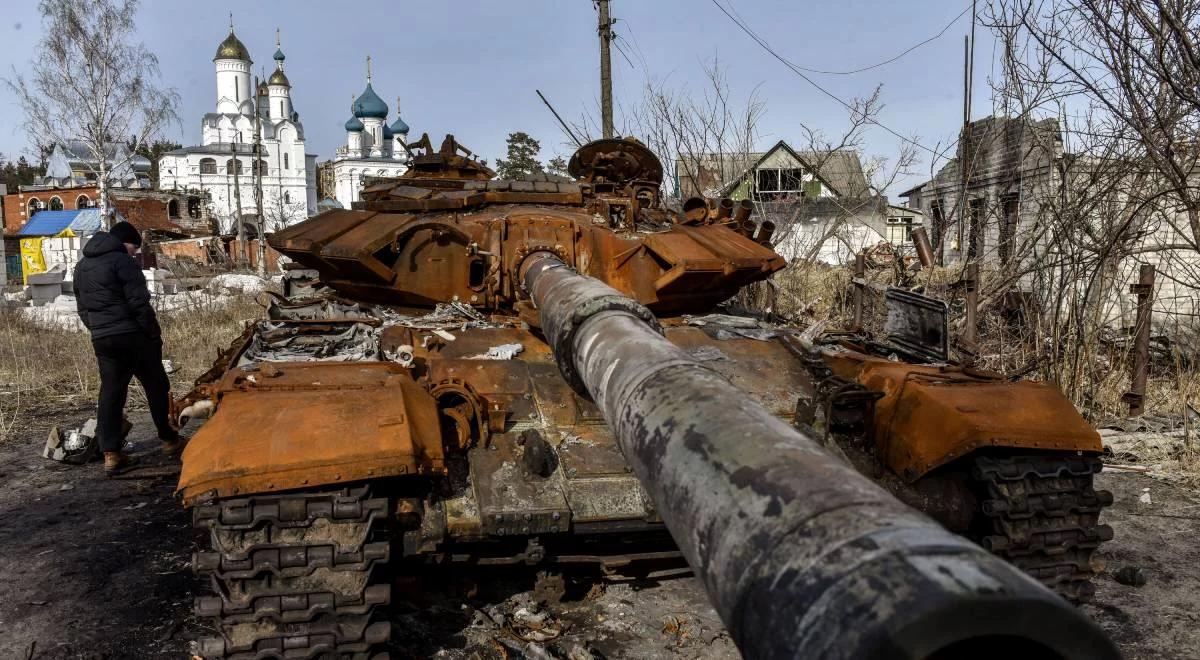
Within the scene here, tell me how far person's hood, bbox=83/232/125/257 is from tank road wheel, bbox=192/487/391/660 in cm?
477

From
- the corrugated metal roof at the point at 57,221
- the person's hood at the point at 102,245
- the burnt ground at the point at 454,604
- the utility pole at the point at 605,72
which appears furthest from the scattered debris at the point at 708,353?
the corrugated metal roof at the point at 57,221

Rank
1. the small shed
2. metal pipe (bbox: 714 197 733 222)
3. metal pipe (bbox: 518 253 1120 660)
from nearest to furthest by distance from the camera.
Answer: metal pipe (bbox: 518 253 1120 660) → metal pipe (bbox: 714 197 733 222) → the small shed

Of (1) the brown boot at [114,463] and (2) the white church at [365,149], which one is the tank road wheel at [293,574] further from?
(2) the white church at [365,149]

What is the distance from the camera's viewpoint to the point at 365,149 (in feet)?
215

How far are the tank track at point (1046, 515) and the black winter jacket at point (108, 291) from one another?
646cm

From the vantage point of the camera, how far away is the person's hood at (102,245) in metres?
7.35

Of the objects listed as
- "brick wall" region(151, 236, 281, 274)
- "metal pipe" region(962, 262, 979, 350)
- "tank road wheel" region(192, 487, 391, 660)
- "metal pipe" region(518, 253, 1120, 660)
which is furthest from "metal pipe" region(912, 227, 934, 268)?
"brick wall" region(151, 236, 281, 274)

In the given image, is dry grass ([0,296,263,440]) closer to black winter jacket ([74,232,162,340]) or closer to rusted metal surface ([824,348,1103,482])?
black winter jacket ([74,232,162,340])

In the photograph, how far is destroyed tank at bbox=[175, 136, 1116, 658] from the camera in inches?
59.5

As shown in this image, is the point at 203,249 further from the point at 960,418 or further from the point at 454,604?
the point at 960,418

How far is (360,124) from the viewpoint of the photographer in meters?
64.4

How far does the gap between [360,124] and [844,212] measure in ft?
183

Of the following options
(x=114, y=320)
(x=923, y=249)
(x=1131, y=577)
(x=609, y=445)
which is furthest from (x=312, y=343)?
(x=923, y=249)

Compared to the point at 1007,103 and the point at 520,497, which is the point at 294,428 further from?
the point at 1007,103
